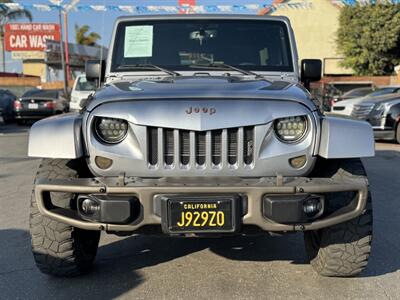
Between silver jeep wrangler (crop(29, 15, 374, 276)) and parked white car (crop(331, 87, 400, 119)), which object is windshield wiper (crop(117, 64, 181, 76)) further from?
parked white car (crop(331, 87, 400, 119))

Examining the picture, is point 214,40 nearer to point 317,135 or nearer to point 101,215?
point 317,135

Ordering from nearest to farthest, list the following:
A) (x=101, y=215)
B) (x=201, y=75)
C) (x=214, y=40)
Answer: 1. (x=101, y=215)
2. (x=201, y=75)
3. (x=214, y=40)

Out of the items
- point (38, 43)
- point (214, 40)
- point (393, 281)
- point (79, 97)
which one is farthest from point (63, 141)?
point (38, 43)

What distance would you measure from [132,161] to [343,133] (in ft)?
4.38

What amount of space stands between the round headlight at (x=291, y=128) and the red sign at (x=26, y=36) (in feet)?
164

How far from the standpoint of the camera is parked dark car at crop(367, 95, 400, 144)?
42.6ft

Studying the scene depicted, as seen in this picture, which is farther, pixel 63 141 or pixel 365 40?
pixel 365 40

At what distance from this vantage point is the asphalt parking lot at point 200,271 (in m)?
3.71

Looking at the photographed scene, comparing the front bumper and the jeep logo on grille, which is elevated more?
the jeep logo on grille

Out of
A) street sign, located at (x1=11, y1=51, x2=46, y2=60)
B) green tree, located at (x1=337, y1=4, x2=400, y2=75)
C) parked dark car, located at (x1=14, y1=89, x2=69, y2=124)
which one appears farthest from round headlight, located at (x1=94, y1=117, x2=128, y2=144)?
street sign, located at (x1=11, y1=51, x2=46, y2=60)

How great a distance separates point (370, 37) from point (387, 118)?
22.2 metres

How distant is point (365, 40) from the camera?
3356cm

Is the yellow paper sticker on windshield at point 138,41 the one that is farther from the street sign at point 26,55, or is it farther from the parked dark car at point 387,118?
the street sign at point 26,55

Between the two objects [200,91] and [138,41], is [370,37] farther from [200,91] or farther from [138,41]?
[200,91]
